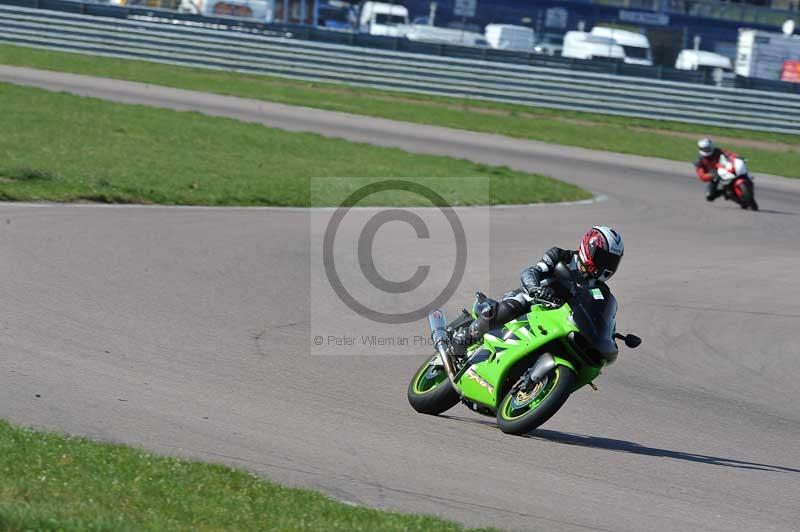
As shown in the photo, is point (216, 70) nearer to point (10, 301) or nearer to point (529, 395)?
point (10, 301)

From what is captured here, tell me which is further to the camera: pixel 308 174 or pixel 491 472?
pixel 308 174

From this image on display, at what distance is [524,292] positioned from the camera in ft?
24.6

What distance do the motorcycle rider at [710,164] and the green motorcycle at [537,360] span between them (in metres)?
15.0

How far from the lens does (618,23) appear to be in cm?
5503

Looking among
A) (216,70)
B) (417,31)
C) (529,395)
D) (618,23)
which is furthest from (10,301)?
(618,23)

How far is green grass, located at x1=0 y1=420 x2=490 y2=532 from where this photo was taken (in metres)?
4.67

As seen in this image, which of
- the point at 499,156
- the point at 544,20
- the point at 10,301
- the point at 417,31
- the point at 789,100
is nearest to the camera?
the point at 10,301

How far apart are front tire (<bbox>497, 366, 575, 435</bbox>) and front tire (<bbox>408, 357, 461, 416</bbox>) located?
1.33 ft

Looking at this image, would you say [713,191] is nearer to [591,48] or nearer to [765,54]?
[591,48]

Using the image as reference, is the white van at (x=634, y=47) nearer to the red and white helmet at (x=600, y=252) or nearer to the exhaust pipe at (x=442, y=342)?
the exhaust pipe at (x=442, y=342)

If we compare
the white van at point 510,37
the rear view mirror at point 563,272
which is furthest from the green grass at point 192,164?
the white van at point 510,37

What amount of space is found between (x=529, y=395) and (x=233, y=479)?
239cm

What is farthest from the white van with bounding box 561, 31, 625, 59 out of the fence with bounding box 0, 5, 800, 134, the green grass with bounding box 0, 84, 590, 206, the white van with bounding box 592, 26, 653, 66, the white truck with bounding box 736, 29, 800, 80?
the green grass with bounding box 0, 84, 590, 206

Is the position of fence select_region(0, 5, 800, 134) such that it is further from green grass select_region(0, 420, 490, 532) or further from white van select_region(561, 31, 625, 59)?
green grass select_region(0, 420, 490, 532)
